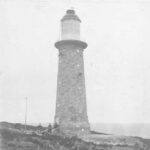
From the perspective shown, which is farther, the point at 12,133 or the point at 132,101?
the point at 132,101

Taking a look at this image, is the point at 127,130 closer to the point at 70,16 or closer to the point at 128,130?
the point at 128,130

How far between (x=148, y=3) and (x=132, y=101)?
27.9 ft

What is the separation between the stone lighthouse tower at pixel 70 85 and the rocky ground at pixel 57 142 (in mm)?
1117

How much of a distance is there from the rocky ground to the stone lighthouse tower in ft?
3.66

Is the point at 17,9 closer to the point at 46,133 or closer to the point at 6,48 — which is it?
the point at 6,48

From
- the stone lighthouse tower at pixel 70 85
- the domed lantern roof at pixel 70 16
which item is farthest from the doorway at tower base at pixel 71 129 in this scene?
the domed lantern roof at pixel 70 16

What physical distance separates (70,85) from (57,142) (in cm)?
336

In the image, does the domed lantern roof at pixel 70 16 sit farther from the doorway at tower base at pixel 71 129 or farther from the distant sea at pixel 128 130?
the distant sea at pixel 128 130

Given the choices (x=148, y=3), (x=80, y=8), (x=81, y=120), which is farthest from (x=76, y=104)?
(x=148, y=3)

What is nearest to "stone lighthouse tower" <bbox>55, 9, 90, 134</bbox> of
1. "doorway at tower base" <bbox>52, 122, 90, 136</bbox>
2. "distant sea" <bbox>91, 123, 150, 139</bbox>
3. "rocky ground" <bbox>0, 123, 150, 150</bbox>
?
"doorway at tower base" <bbox>52, 122, 90, 136</bbox>

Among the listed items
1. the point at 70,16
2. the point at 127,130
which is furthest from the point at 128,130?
the point at 70,16

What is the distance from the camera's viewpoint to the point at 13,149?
1609 centimetres

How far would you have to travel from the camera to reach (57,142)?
1803 cm

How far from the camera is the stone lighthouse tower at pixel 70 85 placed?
19.8 metres
